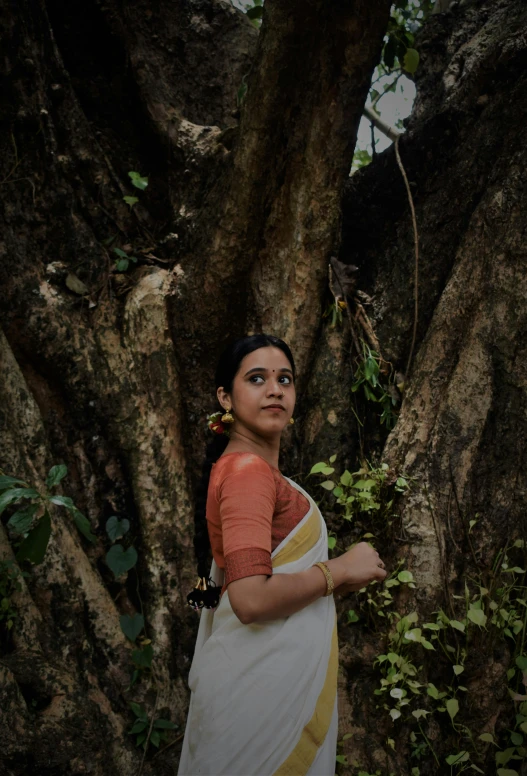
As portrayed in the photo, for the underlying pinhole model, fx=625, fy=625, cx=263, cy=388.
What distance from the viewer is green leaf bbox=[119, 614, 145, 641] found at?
9.02 feet

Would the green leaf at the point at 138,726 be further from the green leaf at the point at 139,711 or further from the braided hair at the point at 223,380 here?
the braided hair at the point at 223,380

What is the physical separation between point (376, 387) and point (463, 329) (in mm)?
483

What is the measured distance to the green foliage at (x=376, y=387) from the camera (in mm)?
2994

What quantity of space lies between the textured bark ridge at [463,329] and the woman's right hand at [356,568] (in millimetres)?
882

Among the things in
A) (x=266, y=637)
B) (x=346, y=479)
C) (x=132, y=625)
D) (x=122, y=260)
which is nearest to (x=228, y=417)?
(x=266, y=637)

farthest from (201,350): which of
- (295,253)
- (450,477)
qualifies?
(450,477)

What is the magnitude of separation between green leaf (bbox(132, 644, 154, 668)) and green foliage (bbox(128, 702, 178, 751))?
16 cm

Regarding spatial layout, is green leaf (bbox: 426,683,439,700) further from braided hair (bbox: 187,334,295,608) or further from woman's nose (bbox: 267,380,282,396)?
woman's nose (bbox: 267,380,282,396)

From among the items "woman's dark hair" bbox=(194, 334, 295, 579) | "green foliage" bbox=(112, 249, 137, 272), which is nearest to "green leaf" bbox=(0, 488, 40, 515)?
"woman's dark hair" bbox=(194, 334, 295, 579)

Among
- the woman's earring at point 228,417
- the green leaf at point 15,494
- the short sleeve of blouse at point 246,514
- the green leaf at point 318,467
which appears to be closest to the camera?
the short sleeve of blouse at point 246,514

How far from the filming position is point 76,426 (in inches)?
119

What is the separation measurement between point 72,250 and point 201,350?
2.74 feet

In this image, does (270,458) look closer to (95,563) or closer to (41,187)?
(95,563)

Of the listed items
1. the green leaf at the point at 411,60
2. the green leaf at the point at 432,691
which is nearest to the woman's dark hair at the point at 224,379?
the green leaf at the point at 432,691
